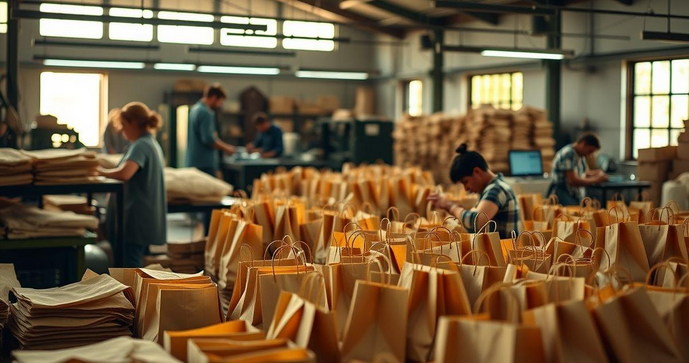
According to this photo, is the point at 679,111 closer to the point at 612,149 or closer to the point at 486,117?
the point at 612,149

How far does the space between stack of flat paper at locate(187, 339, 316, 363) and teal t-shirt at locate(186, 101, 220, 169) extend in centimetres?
685

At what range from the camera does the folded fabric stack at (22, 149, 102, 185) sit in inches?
196

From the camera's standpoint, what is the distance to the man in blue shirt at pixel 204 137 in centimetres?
895

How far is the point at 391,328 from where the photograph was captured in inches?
102

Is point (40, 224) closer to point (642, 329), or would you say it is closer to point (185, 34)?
point (642, 329)

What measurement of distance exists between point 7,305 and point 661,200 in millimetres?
6687

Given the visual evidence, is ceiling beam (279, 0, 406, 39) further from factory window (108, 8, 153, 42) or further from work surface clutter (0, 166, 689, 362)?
work surface clutter (0, 166, 689, 362)

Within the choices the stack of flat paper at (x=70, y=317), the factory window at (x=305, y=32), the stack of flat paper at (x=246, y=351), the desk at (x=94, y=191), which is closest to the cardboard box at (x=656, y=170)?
the desk at (x=94, y=191)

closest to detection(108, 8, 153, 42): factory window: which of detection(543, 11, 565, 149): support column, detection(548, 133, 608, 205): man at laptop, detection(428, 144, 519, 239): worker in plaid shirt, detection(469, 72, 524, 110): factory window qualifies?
detection(469, 72, 524, 110): factory window

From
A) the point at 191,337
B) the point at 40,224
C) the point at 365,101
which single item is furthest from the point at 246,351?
the point at 365,101

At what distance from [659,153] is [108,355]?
695cm

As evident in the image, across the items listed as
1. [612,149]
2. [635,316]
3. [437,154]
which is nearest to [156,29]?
[437,154]

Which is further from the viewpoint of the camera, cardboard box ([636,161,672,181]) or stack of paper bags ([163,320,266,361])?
cardboard box ([636,161,672,181])

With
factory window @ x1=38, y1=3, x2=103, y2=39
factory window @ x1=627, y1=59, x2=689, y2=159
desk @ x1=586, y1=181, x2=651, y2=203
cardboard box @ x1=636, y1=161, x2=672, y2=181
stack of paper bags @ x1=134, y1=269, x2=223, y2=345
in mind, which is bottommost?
stack of paper bags @ x1=134, y1=269, x2=223, y2=345
